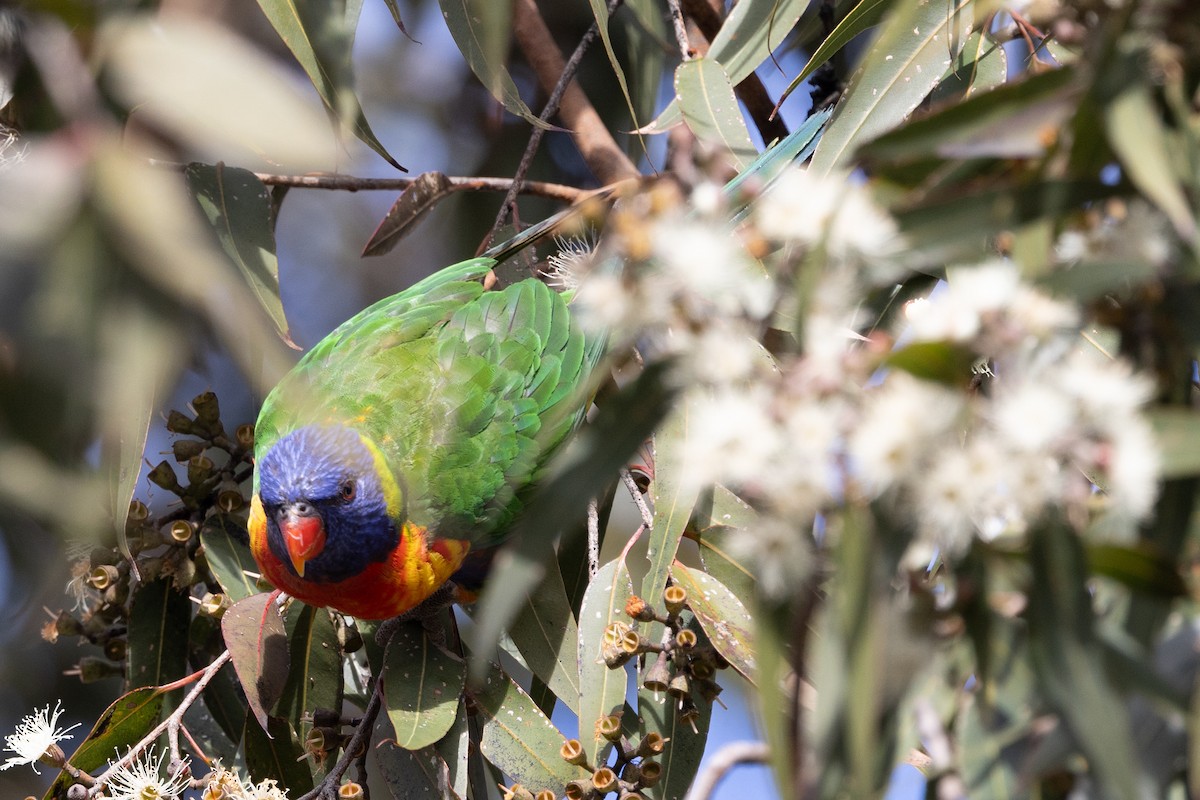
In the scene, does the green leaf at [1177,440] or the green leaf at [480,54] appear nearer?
the green leaf at [1177,440]

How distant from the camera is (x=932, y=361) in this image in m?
0.60

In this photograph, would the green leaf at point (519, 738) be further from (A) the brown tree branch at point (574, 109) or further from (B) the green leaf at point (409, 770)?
(A) the brown tree branch at point (574, 109)

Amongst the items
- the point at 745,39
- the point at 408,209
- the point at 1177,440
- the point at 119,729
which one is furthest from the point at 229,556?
the point at 1177,440

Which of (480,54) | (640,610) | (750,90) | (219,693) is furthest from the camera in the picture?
(750,90)

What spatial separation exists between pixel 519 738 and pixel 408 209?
92 cm

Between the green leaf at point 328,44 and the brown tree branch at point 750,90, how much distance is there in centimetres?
94

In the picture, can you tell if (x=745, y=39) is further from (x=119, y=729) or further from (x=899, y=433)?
(x=119, y=729)

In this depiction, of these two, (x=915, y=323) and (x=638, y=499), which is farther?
(x=638, y=499)

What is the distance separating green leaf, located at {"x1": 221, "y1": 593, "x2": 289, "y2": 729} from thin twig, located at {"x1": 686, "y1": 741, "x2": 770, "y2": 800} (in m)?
0.79

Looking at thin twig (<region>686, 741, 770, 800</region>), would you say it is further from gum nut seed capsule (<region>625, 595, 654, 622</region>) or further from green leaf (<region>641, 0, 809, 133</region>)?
green leaf (<region>641, 0, 809, 133</region>)

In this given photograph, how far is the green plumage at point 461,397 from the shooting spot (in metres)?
1.77

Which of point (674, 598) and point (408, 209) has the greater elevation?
point (408, 209)

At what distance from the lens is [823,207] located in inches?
26.1

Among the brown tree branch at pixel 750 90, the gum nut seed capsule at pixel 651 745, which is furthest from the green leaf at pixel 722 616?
the brown tree branch at pixel 750 90
